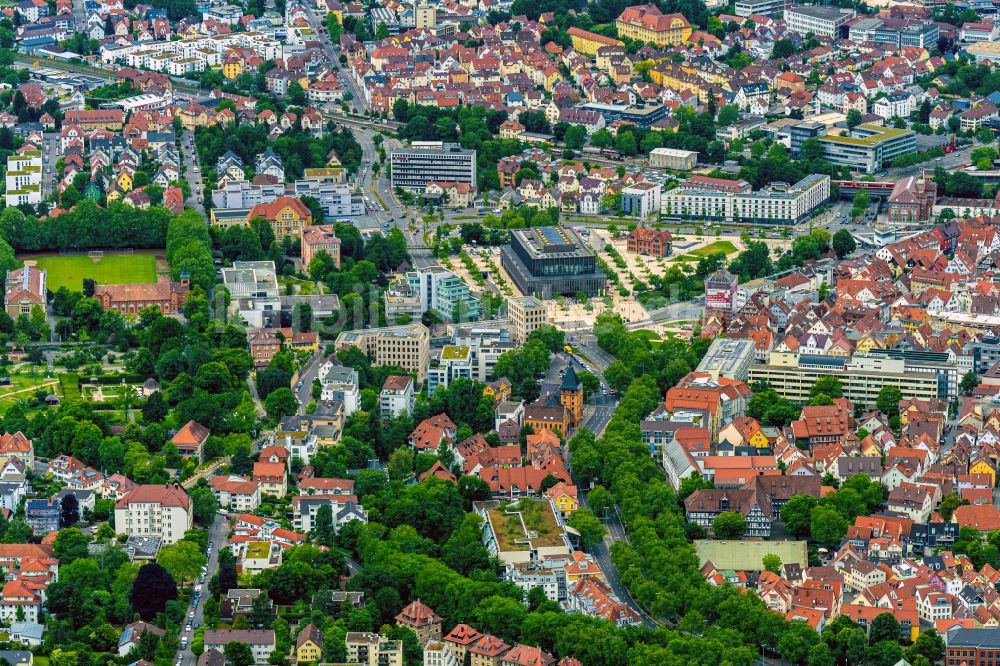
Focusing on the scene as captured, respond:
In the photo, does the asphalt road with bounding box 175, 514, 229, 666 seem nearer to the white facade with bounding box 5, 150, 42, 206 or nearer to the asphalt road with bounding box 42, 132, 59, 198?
the white facade with bounding box 5, 150, 42, 206

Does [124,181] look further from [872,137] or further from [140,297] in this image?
[872,137]

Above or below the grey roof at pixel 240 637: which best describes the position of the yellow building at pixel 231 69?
below

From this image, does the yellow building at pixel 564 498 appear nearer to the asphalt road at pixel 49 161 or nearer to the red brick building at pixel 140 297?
the red brick building at pixel 140 297

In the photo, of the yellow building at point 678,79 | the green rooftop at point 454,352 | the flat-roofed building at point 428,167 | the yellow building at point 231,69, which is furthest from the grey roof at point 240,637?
the yellow building at point 231,69

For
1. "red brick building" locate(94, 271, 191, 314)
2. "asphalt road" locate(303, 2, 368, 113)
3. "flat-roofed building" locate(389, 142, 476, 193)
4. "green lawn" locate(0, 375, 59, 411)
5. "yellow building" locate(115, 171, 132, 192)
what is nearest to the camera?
"green lawn" locate(0, 375, 59, 411)

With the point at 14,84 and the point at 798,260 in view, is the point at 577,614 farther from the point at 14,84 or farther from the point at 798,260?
the point at 14,84

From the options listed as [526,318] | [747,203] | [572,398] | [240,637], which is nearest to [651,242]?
[747,203]

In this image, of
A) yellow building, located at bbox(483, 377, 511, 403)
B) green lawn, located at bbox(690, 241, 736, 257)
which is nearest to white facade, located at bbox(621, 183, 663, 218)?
green lawn, located at bbox(690, 241, 736, 257)
